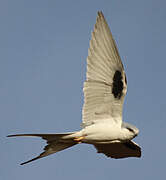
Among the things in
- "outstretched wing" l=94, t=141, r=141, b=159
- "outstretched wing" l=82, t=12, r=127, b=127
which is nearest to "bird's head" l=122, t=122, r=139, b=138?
"outstretched wing" l=82, t=12, r=127, b=127

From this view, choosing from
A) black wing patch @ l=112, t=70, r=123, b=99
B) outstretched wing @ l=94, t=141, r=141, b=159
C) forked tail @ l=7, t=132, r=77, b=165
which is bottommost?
outstretched wing @ l=94, t=141, r=141, b=159

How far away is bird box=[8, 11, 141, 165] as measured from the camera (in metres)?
11.1

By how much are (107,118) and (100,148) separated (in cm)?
207

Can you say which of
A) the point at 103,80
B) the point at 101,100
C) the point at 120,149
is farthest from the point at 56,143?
the point at 120,149

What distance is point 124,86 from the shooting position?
11500mm

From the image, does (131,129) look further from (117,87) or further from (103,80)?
(103,80)

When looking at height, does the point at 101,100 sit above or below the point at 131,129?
above

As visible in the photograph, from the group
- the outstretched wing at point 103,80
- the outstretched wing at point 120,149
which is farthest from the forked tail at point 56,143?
the outstretched wing at point 120,149

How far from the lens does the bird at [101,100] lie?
11141 millimetres

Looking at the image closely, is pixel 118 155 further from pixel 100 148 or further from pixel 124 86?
pixel 124 86

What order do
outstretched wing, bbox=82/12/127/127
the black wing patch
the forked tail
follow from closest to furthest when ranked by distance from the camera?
1. outstretched wing, bbox=82/12/127/127
2. the black wing patch
3. the forked tail

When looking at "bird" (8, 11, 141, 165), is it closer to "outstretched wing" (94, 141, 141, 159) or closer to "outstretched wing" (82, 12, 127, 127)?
"outstretched wing" (82, 12, 127, 127)

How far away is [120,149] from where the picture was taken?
1377cm

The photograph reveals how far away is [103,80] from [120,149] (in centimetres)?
314
